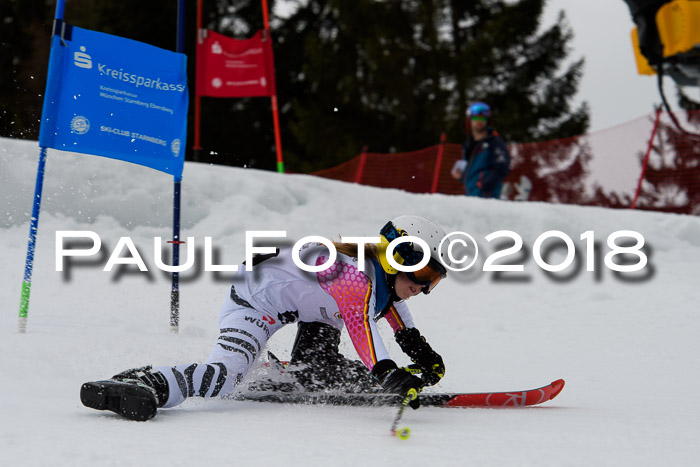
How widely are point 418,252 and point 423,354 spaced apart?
634mm

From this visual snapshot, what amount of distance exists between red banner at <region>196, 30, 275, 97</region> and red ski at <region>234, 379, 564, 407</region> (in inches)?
331

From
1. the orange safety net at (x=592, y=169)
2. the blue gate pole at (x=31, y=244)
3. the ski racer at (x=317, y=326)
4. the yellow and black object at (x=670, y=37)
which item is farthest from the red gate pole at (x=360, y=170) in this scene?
the yellow and black object at (x=670, y=37)

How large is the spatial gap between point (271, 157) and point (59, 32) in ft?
61.6

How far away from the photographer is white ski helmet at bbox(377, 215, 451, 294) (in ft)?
11.5

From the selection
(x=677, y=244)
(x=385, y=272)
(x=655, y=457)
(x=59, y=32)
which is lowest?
(x=655, y=457)

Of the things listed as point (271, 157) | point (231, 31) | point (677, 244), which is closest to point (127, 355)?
point (677, 244)

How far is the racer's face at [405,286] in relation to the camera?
360 cm

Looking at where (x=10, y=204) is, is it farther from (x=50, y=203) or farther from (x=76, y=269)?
(x=76, y=269)

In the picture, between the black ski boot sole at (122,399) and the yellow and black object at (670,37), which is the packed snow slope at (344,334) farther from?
the yellow and black object at (670,37)

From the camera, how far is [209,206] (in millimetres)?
9188

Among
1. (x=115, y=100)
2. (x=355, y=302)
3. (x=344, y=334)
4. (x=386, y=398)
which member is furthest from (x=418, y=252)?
(x=344, y=334)

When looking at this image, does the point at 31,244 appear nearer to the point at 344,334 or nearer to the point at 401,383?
the point at 344,334

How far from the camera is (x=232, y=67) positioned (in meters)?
11.9

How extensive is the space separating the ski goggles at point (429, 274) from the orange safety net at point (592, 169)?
32.5 feet
